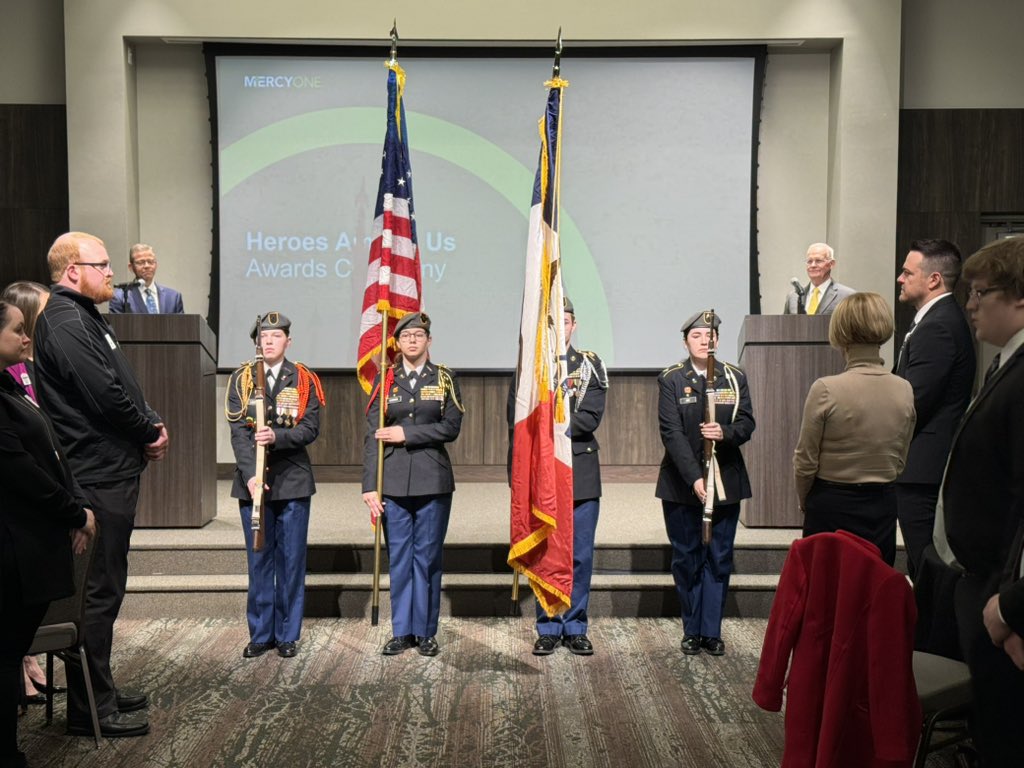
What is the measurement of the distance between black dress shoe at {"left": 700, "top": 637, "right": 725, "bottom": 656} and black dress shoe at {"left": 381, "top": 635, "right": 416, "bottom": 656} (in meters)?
1.38

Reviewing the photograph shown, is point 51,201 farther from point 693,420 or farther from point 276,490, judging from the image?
point 693,420

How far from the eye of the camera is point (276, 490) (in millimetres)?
4805

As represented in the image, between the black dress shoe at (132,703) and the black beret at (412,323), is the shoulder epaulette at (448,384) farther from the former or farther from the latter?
the black dress shoe at (132,703)

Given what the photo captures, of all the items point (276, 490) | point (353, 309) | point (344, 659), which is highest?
point (353, 309)

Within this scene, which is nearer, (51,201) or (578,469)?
(578,469)

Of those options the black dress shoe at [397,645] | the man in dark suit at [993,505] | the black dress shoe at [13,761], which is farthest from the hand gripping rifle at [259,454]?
the man in dark suit at [993,505]

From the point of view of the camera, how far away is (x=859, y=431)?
3715 mm

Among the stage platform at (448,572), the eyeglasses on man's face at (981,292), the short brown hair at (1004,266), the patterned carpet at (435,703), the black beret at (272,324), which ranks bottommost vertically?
the patterned carpet at (435,703)

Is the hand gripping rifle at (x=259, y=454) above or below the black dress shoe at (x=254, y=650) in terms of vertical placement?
above

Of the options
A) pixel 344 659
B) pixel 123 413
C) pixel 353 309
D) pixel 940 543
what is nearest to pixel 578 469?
pixel 344 659

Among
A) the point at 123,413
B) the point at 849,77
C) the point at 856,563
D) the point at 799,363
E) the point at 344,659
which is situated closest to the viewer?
the point at 856,563

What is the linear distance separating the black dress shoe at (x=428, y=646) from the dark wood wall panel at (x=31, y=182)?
4.95 meters

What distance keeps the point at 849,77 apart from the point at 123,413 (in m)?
6.17

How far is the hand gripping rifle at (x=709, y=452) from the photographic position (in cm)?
465
